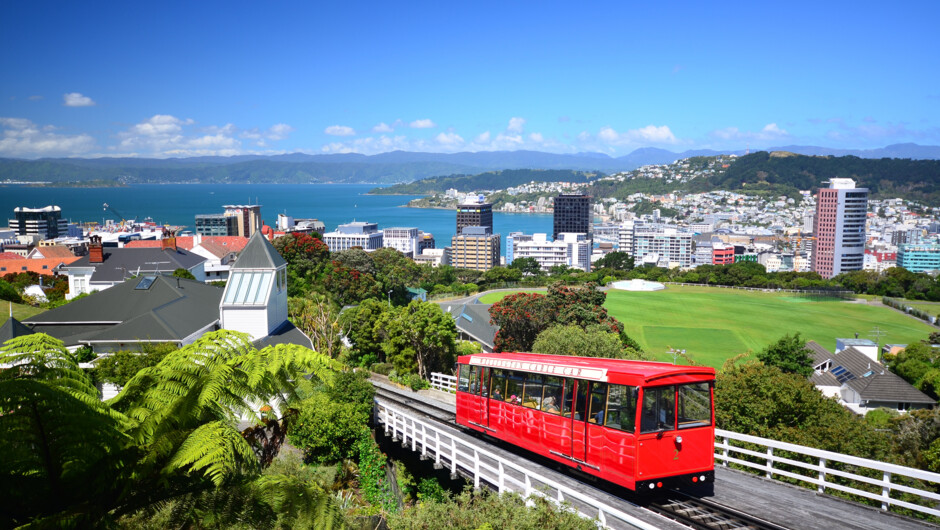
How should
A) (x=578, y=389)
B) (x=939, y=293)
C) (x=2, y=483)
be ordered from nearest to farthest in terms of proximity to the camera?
(x=2, y=483)
(x=578, y=389)
(x=939, y=293)

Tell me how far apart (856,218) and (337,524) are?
174037mm

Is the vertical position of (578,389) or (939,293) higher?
(578,389)

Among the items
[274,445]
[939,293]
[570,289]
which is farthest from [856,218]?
[274,445]

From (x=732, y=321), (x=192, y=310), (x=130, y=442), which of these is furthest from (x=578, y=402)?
(x=732, y=321)

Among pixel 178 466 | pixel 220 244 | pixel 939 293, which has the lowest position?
pixel 939 293

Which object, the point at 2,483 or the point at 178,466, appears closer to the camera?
the point at 2,483

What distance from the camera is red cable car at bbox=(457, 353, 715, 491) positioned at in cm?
934

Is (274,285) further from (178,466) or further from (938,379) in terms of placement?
(938,379)

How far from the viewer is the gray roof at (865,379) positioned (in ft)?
113

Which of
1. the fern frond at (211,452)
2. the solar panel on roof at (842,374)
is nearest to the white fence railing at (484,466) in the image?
the fern frond at (211,452)

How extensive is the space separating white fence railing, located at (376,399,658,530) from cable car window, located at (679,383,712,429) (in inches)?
71.9

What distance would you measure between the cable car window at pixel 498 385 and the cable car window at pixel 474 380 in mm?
560

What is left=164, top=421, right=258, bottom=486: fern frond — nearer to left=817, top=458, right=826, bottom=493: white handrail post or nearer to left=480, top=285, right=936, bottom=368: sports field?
left=817, top=458, right=826, bottom=493: white handrail post

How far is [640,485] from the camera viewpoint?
30.5 feet
